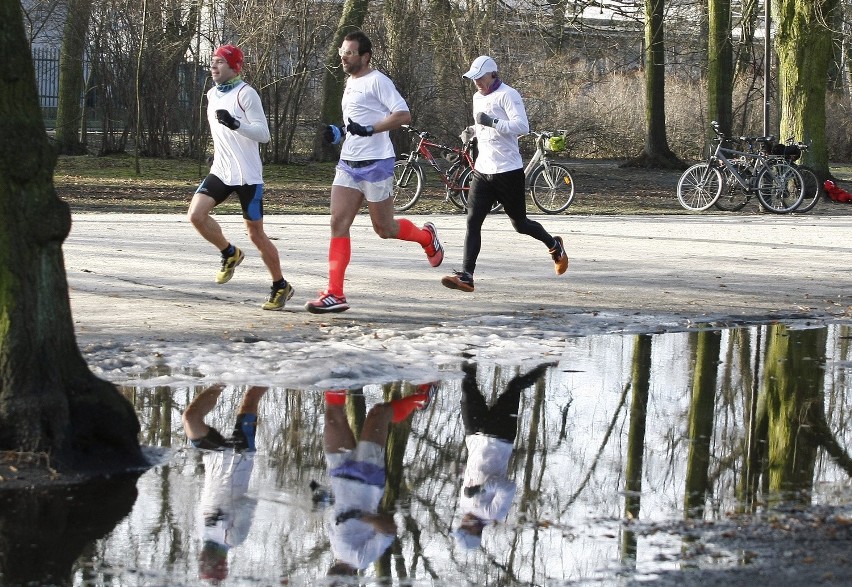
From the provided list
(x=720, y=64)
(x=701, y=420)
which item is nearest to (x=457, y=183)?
(x=720, y=64)

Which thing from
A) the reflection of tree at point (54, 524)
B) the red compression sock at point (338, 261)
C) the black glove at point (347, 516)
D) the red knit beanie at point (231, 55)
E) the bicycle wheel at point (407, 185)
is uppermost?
the red knit beanie at point (231, 55)

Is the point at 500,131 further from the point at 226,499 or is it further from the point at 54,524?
the point at 54,524

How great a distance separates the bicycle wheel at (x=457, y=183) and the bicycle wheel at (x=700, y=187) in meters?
3.52

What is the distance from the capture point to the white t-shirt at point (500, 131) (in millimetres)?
10031

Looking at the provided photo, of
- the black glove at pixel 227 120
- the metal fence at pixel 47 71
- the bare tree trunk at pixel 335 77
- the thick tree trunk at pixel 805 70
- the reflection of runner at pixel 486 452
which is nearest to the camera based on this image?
the reflection of runner at pixel 486 452

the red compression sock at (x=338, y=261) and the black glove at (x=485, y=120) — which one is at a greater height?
the black glove at (x=485, y=120)

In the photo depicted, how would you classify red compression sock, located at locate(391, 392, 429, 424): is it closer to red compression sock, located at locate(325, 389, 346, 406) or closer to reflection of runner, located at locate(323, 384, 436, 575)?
reflection of runner, located at locate(323, 384, 436, 575)

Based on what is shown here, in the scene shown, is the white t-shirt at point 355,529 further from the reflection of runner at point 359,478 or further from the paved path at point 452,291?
the paved path at point 452,291

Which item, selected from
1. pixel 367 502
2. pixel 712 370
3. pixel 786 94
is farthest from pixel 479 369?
pixel 786 94

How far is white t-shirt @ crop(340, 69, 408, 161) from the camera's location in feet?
29.6

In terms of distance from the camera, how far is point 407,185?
19.3 metres

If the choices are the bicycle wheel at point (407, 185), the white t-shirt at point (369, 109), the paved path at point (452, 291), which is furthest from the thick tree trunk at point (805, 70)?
the white t-shirt at point (369, 109)

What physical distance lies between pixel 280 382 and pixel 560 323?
9.09ft

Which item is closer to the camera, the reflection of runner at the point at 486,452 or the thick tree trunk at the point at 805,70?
the reflection of runner at the point at 486,452
